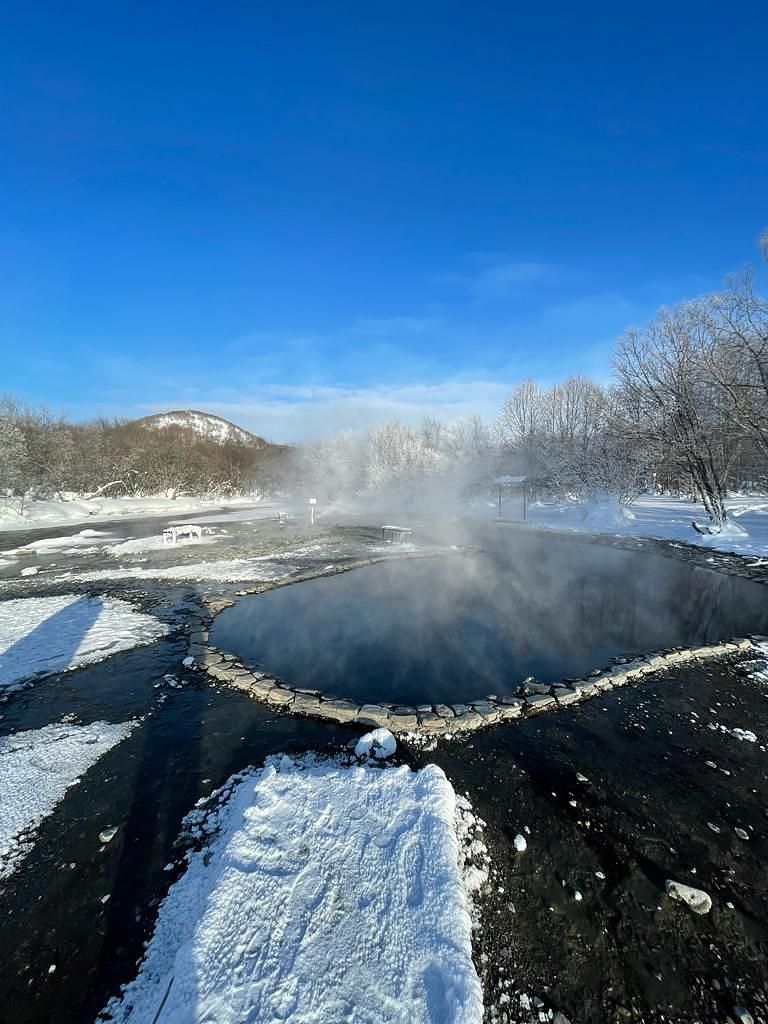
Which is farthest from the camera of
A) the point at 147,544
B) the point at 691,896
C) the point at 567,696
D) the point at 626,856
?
the point at 147,544

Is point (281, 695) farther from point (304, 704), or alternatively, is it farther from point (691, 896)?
point (691, 896)

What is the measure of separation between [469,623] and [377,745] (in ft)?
11.7

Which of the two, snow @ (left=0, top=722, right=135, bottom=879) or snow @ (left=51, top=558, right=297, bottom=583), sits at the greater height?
snow @ (left=51, top=558, right=297, bottom=583)

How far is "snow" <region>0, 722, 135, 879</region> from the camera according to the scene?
278cm

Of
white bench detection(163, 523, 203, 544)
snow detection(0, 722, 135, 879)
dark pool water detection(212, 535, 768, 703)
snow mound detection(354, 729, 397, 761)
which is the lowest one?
dark pool water detection(212, 535, 768, 703)

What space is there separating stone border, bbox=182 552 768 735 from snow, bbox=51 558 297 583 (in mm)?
3797

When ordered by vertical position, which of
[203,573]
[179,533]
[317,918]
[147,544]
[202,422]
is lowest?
[317,918]

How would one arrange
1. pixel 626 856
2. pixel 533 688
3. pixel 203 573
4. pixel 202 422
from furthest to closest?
pixel 202 422
pixel 203 573
pixel 533 688
pixel 626 856

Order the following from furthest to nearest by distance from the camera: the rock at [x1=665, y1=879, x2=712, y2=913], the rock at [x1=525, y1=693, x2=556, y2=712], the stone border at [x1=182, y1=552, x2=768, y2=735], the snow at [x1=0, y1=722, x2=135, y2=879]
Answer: the rock at [x1=525, y1=693, x2=556, y2=712] < the stone border at [x1=182, y1=552, x2=768, y2=735] < the snow at [x1=0, y1=722, x2=135, y2=879] < the rock at [x1=665, y1=879, x2=712, y2=913]

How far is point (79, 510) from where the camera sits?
79.5ft

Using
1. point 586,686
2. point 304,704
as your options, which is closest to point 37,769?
point 304,704

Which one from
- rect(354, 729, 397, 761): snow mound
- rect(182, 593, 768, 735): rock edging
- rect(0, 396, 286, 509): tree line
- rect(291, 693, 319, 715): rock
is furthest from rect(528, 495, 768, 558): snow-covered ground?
rect(0, 396, 286, 509): tree line

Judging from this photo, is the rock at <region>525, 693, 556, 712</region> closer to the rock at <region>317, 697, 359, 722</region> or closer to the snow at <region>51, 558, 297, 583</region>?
the rock at <region>317, 697, 359, 722</region>

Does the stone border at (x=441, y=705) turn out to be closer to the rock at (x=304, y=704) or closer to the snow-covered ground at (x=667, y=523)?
the rock at (x=304, y=704)
